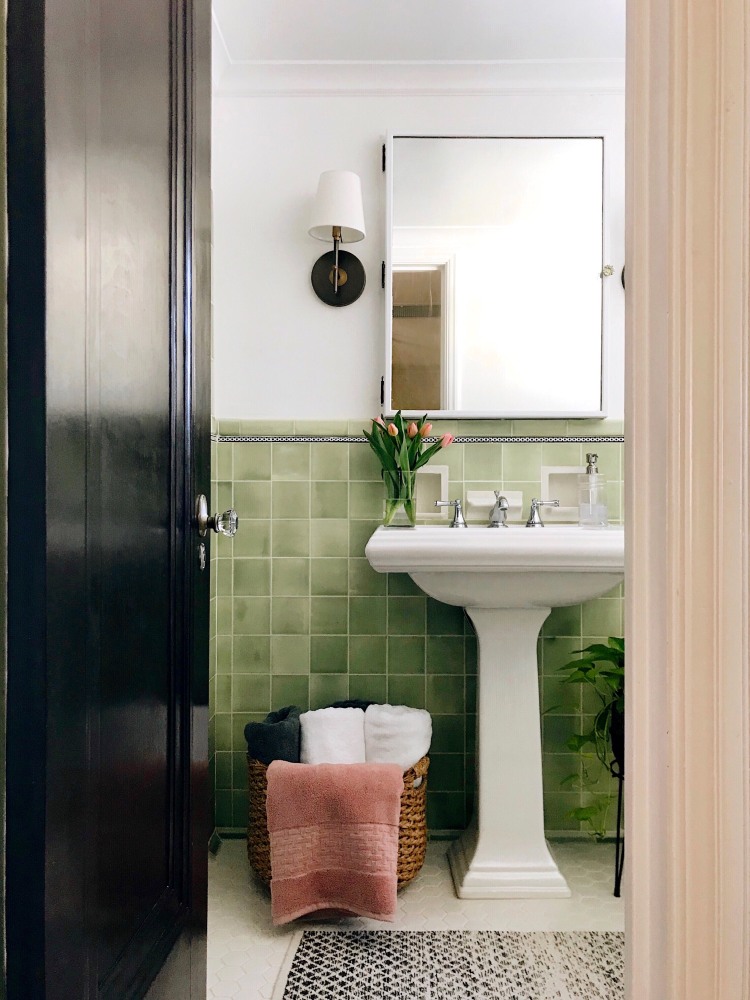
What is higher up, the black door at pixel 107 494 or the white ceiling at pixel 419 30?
the white ceiling at pixel 419 30

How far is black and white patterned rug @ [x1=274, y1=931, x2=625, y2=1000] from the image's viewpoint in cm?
150

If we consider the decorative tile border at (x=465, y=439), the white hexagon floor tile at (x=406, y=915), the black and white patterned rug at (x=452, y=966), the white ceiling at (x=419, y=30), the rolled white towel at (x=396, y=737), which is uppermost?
the white ceiling at (x=419, y=30)

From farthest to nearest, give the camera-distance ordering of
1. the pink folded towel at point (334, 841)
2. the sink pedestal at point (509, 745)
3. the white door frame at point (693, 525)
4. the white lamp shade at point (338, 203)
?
the white lamp shade at point (338, 203) < the sink pedestal at point (509, 745) < the pink folded towel at point (334, 841) < the white door frame at point (693, 525)

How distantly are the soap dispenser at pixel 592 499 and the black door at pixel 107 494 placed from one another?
131 centimetres

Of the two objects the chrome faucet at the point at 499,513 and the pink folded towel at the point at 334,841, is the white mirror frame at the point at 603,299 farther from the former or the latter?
the pink folded towel at the point at 334,841

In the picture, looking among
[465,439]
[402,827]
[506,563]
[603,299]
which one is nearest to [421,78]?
[603,299]

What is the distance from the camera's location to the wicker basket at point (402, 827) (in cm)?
185

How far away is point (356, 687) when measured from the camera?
87.6 inches

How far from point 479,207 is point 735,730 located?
6.56 feet

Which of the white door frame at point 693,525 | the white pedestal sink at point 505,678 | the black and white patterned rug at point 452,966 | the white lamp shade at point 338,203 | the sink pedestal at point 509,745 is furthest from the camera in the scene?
the white lamp shade at point 338,203

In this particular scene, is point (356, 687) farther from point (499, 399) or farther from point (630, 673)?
point (630, 673)

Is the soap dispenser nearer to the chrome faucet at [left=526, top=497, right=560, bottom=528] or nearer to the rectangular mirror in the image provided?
the chrome faucet at [left=526, top=497, right=560, bottom=528]

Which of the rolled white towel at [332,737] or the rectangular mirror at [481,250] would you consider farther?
the rectangular mirror at [481,250]

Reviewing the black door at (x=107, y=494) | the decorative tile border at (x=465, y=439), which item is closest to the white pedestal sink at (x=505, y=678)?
the decorative tile border at (x=465, y=439)
